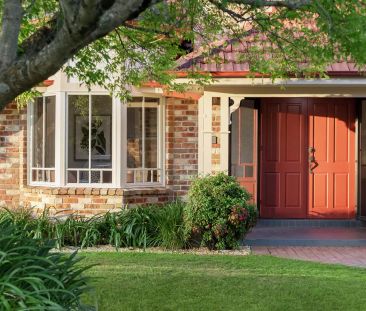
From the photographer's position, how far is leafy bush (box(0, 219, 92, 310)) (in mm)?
4711

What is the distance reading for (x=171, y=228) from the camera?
10.6m

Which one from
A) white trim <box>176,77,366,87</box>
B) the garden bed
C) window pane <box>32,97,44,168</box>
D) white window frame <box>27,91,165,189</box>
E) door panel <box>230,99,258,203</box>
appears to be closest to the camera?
the garden bed

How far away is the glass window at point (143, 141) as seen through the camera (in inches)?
510

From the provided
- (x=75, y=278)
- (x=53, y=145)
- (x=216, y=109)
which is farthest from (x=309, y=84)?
→ (x=75, y=278)

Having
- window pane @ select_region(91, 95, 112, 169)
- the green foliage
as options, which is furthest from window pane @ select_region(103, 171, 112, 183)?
the green foliage

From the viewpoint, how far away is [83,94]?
1281 centimetres

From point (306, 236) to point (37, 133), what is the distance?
5.70 metres

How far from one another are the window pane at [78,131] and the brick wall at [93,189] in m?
0.60

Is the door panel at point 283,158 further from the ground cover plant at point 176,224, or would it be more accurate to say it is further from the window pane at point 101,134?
the window pane at point 101,134

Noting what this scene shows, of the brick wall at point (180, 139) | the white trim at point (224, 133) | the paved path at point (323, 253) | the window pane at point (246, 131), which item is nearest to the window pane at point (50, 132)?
the brick wall at point (180, 139)

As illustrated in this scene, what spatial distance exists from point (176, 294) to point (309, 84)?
537 cm

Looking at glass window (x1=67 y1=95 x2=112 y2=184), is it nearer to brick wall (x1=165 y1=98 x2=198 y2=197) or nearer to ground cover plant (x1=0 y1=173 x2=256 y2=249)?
brick wall (x1=165 y1=98 x2=198 y2=197)

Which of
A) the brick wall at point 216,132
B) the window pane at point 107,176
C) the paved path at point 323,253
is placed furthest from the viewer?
the window pane at point 107,176

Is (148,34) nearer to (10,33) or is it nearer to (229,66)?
(229,66)
